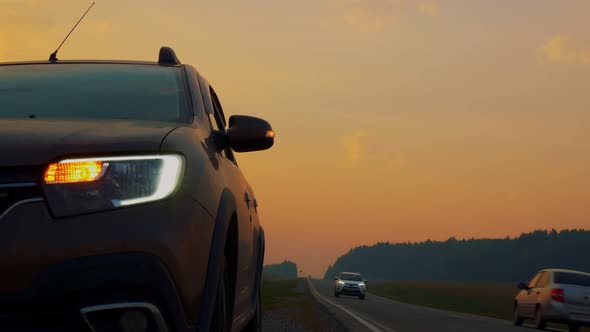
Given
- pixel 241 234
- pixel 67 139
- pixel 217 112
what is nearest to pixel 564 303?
Result: pixel 217 112

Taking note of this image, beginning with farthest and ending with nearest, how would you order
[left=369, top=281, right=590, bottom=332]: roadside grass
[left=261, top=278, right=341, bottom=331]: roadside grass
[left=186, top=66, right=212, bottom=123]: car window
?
[left=369, top=281, right=590, bottom=332]: roadside grass → [left=261, top=278, right=341, bottom=331]: roadside grass → [left=186, top=66, right=212, bottom=123]: car window

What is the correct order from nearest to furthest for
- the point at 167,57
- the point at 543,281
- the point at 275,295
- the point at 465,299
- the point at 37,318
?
the point at 37,318 < the point at 167,57 < the point at 543,281 < the point at 275,295 < the point at 465,299

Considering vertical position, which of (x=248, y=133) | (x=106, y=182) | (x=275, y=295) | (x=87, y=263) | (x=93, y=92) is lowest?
(x=275, y=295)

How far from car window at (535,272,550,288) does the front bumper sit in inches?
829

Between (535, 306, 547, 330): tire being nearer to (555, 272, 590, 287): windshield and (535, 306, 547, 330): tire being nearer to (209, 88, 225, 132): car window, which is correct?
(555, 272, 590, 287): windshield

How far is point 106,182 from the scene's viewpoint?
3.48 meters

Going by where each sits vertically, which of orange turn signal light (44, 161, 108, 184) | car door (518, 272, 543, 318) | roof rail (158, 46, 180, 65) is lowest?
car door (518, 272, 543, 318)

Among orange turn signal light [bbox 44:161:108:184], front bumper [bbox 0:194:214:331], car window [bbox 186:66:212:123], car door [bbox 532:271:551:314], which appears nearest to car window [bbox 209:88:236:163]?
car window [bbox 186:66:212:123]

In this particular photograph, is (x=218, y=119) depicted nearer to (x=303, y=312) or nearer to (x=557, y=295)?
(x=303, y=312)

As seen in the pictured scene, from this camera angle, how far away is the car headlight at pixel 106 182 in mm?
3344

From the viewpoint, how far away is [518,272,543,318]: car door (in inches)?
945

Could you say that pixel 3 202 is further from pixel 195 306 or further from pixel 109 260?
pixel 195 306

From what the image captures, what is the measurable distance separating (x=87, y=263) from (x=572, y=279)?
21398mm

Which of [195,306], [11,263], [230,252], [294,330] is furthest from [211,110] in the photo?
[294,330]
